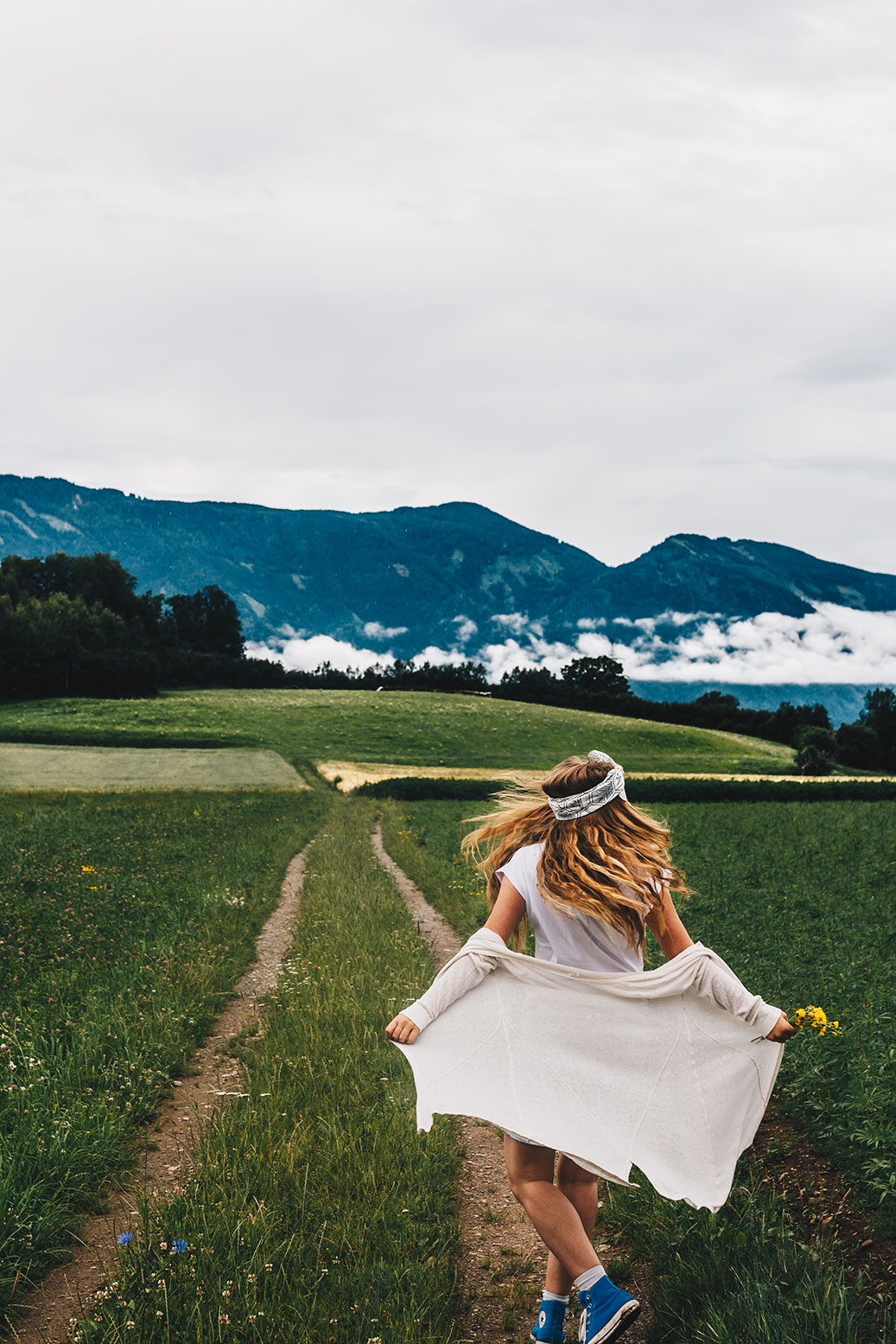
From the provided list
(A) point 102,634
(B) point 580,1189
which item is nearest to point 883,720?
(A) point 102,634

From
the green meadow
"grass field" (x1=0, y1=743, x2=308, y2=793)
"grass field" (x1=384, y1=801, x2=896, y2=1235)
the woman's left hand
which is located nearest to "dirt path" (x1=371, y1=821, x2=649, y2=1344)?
the green meadow

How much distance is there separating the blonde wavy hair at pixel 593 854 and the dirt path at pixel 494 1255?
171 centimetres

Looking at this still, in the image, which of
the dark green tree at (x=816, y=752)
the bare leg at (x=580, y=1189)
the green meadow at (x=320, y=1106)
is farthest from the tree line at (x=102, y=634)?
the bare leg at (x=580, y=1189)

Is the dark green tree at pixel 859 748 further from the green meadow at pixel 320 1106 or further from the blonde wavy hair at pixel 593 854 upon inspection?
the blonde wavy hair at pixel 593 854

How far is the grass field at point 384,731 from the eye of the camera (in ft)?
202

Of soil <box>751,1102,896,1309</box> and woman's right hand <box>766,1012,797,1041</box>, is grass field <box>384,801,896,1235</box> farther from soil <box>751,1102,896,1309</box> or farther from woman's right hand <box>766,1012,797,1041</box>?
woman's right hand <box>766,1012,797,1041</box>

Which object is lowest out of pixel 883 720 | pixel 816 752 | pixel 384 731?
pixel 384 731

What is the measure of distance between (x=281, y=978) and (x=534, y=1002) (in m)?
6.49

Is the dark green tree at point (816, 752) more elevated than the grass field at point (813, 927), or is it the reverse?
the grass field at point (813, 927)

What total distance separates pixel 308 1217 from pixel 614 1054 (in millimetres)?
2101

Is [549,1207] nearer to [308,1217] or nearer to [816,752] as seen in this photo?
[308,1217]

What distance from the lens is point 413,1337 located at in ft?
12.6

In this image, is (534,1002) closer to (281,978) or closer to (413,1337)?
(413,1337)

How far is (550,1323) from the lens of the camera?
386 centimetres
